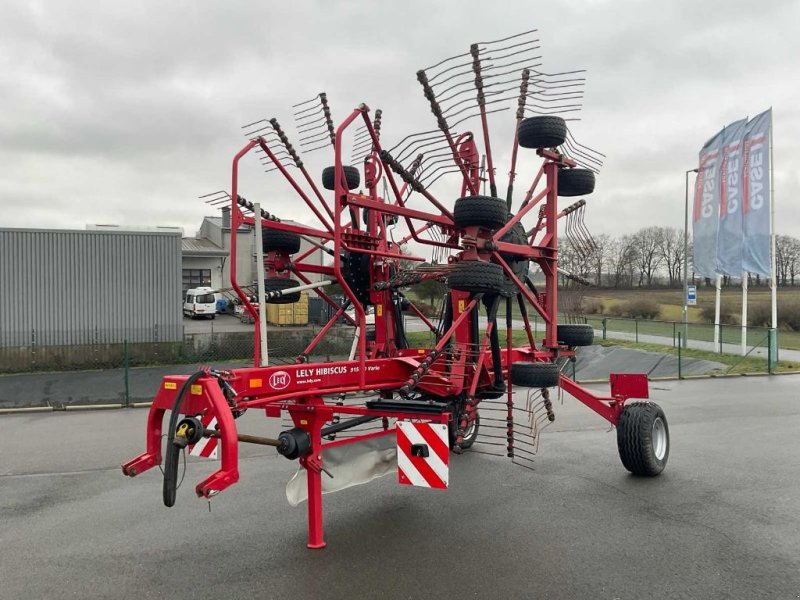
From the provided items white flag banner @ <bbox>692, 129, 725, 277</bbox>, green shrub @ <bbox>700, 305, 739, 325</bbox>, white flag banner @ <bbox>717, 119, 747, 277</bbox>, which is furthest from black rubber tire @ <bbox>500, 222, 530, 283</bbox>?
green shrub @ <bbox>700, 305, 739, 325</bbox>

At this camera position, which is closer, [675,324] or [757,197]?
[757,197]

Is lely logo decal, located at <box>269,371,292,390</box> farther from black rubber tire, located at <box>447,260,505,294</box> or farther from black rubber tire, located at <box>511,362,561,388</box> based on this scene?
black rubber tire, located at <box>511,362,561,388</box>

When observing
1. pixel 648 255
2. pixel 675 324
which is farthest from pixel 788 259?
pixel 675 324

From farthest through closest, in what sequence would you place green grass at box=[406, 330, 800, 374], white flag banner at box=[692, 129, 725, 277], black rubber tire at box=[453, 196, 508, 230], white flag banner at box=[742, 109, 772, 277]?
white flag banner at box=[692, 129, 725, 277] < white flag banner at box=[742, 109, 772, 277] < green grass at box=[406, 330, 800, 374] < black rubber tire at box=[453, 196, 508, 230]

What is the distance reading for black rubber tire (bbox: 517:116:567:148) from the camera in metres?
6.44

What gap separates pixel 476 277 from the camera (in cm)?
516

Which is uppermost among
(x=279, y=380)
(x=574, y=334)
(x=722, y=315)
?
(x=574, y=334)

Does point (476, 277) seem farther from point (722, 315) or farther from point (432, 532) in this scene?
point (722, 315)

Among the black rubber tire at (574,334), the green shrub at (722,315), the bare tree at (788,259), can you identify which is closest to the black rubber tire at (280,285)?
the black rubber tire at (574,334)

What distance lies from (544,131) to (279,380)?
143 inches

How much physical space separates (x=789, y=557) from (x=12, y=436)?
32.9ft

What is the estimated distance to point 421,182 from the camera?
19.8 ft

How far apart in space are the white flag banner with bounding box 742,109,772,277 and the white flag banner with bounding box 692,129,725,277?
3.84ft

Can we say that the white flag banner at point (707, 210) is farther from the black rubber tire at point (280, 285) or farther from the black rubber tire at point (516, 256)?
the black rubber tire at point (280, 285)
